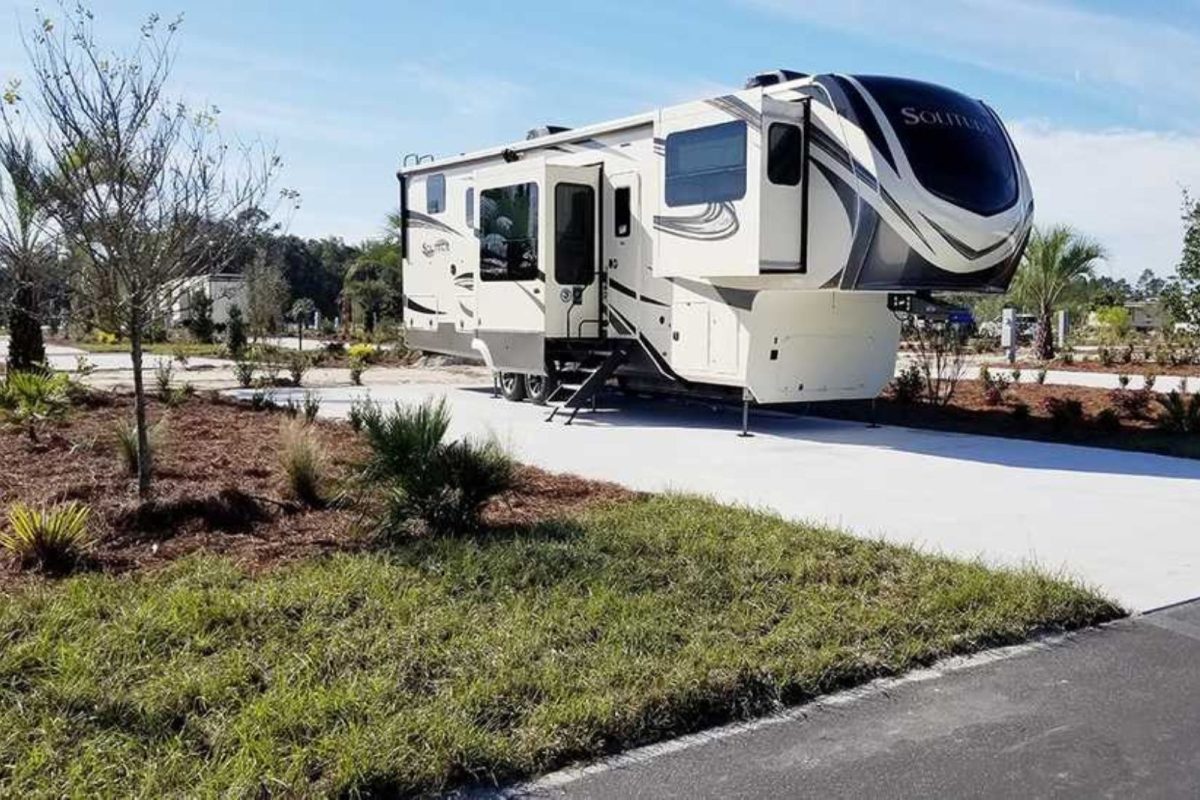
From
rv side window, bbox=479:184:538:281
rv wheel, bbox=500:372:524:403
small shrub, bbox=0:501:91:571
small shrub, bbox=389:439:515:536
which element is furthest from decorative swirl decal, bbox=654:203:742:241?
small shrub, bbox=0:501:91:571

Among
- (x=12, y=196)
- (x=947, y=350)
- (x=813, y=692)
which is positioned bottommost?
(x=813, y=692)

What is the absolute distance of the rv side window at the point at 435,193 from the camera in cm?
1559

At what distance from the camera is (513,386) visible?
14664 mm

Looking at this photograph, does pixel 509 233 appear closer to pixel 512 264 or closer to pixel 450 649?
pixel 512 264

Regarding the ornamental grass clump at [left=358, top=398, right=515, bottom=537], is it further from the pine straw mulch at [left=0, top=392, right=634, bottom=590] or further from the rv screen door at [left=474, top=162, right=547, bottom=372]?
the rv screen door at [left=474, top=162, right=547, bottom=372]

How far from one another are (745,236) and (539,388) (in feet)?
15.6

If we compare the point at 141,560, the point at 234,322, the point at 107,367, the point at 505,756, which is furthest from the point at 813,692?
the point at 234,322

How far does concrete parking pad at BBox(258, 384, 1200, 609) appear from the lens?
6.20 metres

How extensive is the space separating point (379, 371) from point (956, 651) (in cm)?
1745

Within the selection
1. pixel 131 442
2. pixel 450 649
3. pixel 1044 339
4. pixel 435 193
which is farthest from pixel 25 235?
pixel 1044 339

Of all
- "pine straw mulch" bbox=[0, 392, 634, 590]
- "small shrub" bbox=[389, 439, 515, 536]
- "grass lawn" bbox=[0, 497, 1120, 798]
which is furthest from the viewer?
"small shrub" bbox=[389, 439, 515, 536]

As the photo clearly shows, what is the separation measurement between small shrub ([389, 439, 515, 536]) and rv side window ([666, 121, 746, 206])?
5.06 m

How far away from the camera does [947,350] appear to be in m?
14.3

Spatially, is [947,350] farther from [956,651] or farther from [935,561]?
[956,651]
